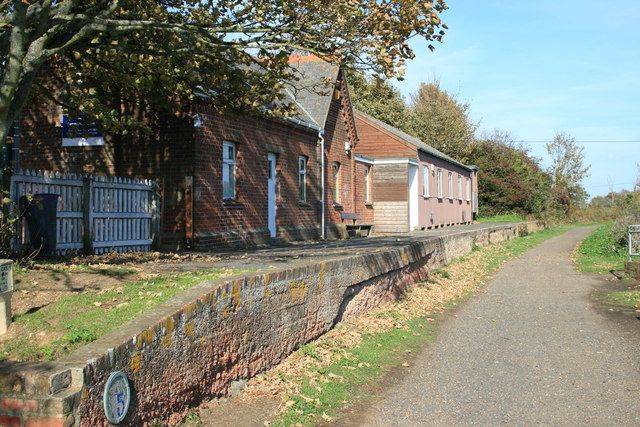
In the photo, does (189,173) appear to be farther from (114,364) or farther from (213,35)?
(114,364)

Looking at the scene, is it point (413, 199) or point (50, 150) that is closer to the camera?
point (50, 150)

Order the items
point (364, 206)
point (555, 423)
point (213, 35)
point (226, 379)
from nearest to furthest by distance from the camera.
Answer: point (555, 423) < point (226, 379) < point (213, 35) < point (364, 206)

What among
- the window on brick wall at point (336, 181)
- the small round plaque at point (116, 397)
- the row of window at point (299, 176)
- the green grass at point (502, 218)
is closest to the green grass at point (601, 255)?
the window on brick wall at point (336, 181)

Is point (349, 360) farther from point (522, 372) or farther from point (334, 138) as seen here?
point (334, 138)

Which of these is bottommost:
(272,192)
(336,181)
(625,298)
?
(625,298)

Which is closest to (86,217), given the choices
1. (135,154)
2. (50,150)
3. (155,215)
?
(155,215)

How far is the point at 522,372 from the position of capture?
7426mm

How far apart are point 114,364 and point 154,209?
924 centimetres

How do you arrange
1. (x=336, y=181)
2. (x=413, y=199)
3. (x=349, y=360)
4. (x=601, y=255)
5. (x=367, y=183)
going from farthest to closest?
(x=413, y=199) < (x=367, y=183) < (x=336, y=181) < (x=601, y=255) < (x=349, y=360)

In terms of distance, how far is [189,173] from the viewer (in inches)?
542

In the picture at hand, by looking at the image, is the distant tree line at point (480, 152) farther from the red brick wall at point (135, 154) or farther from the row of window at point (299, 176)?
the red brick wall at point (135, 154)

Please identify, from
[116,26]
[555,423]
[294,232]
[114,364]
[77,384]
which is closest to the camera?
[77,384]

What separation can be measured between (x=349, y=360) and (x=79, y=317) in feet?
11.4

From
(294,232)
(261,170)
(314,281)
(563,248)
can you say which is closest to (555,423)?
(314,281)
